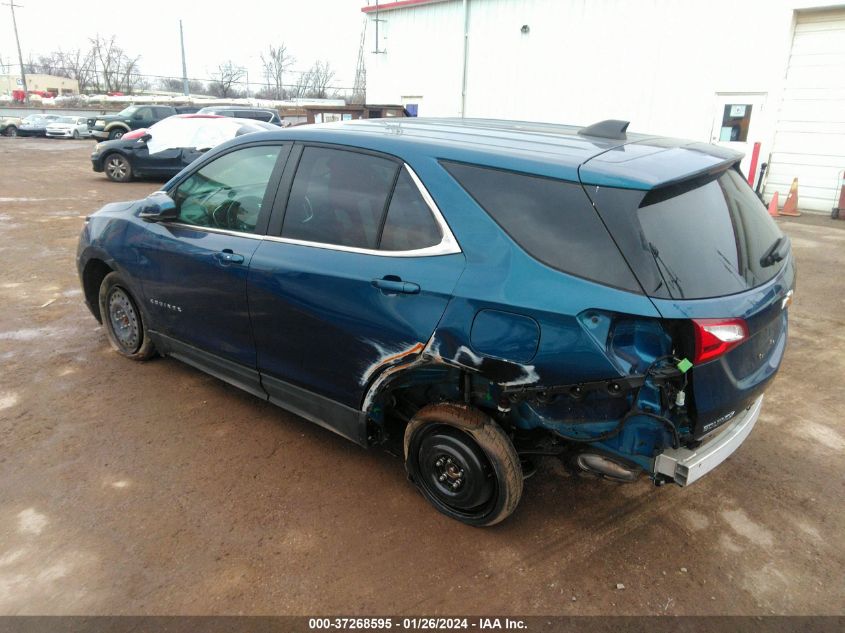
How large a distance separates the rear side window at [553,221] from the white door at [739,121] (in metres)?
12.4

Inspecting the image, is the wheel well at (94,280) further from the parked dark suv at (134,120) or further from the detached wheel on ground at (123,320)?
the parked dark suv at (134,120)

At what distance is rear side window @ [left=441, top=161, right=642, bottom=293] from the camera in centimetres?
236

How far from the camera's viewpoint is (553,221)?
8.16 ft

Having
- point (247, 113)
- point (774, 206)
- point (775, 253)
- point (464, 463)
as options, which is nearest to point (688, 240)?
point (775, 253)

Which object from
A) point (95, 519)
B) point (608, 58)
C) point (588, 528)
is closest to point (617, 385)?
point (588, 528)

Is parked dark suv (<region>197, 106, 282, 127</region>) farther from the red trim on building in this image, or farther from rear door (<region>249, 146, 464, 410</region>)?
rear door (<region>249, 146, 464, 410</region>)

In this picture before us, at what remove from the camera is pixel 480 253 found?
102 inches

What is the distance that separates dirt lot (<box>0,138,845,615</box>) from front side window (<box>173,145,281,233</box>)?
124 centimetres

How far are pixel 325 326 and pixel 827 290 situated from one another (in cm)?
634

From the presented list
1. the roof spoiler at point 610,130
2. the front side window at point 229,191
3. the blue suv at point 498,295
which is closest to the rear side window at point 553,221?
the blue suv at point 498,295

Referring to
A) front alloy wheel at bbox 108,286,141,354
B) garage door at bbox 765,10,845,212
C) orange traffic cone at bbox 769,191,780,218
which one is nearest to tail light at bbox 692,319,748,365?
front alloy wheel at bbox 108,286,141,354

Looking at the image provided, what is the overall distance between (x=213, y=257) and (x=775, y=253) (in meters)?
2.98

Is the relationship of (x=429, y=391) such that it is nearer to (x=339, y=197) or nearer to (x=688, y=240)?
(x=339, y=197)

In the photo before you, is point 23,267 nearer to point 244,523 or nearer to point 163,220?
point 163,220
